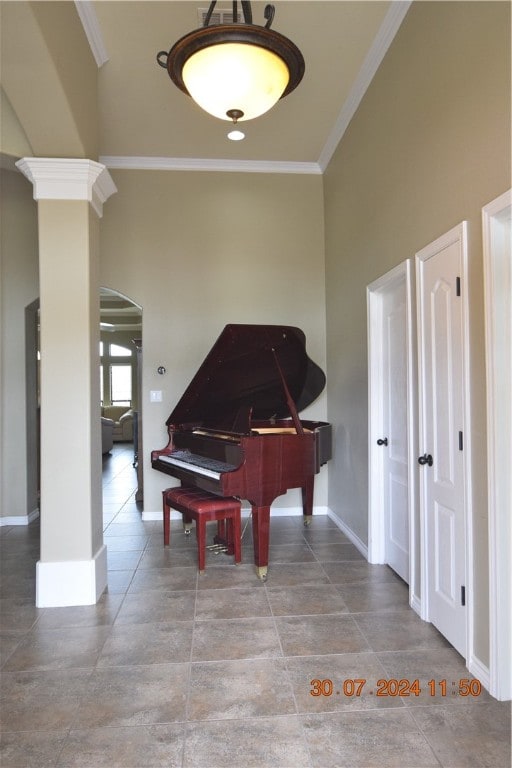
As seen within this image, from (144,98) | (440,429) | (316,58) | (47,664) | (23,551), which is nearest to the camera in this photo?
(47,664)

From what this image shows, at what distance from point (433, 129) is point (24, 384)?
4.31 meters

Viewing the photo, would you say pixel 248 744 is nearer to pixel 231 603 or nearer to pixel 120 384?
pixel 231 603

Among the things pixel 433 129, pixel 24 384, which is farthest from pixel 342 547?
pixel 24 384

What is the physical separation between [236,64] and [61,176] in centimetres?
168

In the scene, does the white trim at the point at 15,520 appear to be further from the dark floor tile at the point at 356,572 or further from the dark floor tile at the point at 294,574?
the dark floor tile at the point at 356,572

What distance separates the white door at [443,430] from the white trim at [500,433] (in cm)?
23

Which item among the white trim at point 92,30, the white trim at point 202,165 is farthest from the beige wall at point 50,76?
the white trim at point 202,165

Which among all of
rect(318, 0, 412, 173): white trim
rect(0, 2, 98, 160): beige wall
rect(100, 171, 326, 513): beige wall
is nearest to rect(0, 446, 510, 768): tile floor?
rect(100, 171, 326, 513): beige wall

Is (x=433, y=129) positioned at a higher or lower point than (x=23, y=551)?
higher

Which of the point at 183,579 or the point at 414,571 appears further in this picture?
the point at 183,579

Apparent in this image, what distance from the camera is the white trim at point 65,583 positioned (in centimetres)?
296

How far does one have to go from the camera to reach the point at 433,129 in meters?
2.52

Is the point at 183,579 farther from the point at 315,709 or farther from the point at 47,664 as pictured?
the point at 315,709

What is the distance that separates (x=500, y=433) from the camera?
77.2 inches
